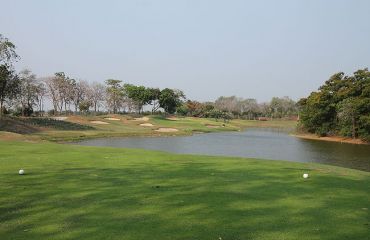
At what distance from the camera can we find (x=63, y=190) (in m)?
10.7

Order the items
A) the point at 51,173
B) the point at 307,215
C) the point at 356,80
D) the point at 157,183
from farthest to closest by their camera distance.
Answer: the point at 356,80
the point at 51,173
the point at 157,183
the point at 307,215

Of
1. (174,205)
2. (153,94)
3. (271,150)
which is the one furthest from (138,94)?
(174,205)

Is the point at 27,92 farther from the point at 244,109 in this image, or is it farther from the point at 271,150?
the point at 244,109

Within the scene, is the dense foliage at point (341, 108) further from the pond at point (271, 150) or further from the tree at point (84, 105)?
the tree at point (84, 105)

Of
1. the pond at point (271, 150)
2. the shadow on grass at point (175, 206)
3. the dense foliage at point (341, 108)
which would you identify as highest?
the dense foliage at point (341, 108)

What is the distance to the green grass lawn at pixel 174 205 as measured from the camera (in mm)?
7281

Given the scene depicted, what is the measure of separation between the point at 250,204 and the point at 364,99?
183 feet

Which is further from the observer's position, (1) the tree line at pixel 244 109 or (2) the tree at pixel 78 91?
(1) the tree line at pixel 244 109

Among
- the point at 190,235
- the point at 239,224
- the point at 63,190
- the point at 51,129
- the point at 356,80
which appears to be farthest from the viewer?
the point at 356,80

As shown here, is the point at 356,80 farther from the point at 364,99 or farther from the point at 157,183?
the point at 157,183

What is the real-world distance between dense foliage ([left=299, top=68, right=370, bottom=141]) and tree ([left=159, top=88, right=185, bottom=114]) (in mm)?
58117

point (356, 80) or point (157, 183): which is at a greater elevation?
point (356, 80)

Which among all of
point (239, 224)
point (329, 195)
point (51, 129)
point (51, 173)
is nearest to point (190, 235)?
point (239, 224)

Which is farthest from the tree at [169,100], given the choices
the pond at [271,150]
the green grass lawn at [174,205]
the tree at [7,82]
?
the green grass lawn at [174,205]
